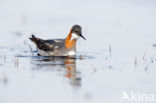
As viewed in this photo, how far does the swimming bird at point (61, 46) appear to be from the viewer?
13766mm

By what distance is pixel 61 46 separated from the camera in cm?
1396

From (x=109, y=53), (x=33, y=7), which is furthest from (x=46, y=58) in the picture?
(x=33, y=7)

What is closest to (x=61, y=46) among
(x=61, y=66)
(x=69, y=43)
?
(x=69, y=43)

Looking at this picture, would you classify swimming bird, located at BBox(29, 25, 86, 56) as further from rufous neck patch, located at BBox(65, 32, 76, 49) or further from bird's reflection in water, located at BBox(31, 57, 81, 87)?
bird's reflection in water, located at BBox(31, 57, 81, 87)

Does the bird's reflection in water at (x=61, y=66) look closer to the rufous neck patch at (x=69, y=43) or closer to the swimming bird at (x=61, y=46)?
the swimming bird at (x=61, y=46)

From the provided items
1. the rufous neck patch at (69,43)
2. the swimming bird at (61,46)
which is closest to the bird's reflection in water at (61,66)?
the swimming bird at (61,46)

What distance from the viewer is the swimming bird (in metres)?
13.8

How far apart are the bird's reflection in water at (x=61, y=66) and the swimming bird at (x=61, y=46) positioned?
2.35 feet

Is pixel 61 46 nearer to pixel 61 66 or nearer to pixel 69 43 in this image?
pixel 69 43

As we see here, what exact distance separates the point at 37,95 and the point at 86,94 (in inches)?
33.6

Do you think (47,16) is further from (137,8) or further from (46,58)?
(46,58)

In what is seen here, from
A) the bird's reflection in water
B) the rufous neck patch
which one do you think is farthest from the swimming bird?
the bird's reflection in water

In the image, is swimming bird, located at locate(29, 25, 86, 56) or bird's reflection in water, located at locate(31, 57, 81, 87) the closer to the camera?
bird's reflection in water, located at locate(31, 57, 81, 87)

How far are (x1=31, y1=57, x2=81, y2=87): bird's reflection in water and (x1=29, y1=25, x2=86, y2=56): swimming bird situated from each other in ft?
2.35
